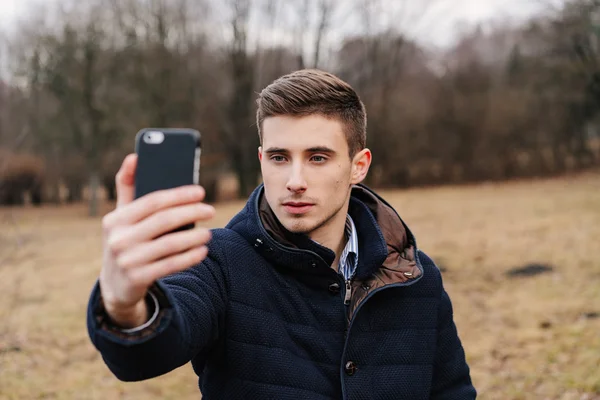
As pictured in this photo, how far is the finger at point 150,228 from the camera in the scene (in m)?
1.12

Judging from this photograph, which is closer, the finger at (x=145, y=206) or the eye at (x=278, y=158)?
the finger at (x=145, y=206)

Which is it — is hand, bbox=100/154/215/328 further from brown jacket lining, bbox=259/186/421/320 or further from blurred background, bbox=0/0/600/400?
blurred background, bbox=0/0/600/400

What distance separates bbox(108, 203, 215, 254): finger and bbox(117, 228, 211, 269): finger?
0.04ft

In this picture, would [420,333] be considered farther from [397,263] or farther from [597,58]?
[597,58]

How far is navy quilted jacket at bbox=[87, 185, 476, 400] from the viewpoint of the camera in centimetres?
193

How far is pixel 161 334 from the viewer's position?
1.36 m

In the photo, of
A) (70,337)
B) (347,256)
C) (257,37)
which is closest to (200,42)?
(257,37)

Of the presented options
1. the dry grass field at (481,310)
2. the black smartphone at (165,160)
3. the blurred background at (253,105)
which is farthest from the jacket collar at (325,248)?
the blurred background at (253,105)

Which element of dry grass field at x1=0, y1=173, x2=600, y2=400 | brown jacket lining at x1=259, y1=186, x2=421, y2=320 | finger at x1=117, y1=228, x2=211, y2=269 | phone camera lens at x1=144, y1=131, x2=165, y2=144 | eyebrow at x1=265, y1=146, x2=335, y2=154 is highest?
phone camera lens at x1=144, y1=131, x2=165, y2=144

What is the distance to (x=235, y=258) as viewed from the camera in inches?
79.8

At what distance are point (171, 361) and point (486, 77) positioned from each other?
29394mm

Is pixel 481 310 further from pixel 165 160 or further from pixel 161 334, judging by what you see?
pixel 165 160

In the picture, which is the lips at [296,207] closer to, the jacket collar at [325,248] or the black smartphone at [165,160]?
the jacket collar at [325,248]

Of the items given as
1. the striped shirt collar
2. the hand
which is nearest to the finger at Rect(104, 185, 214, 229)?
the hand
